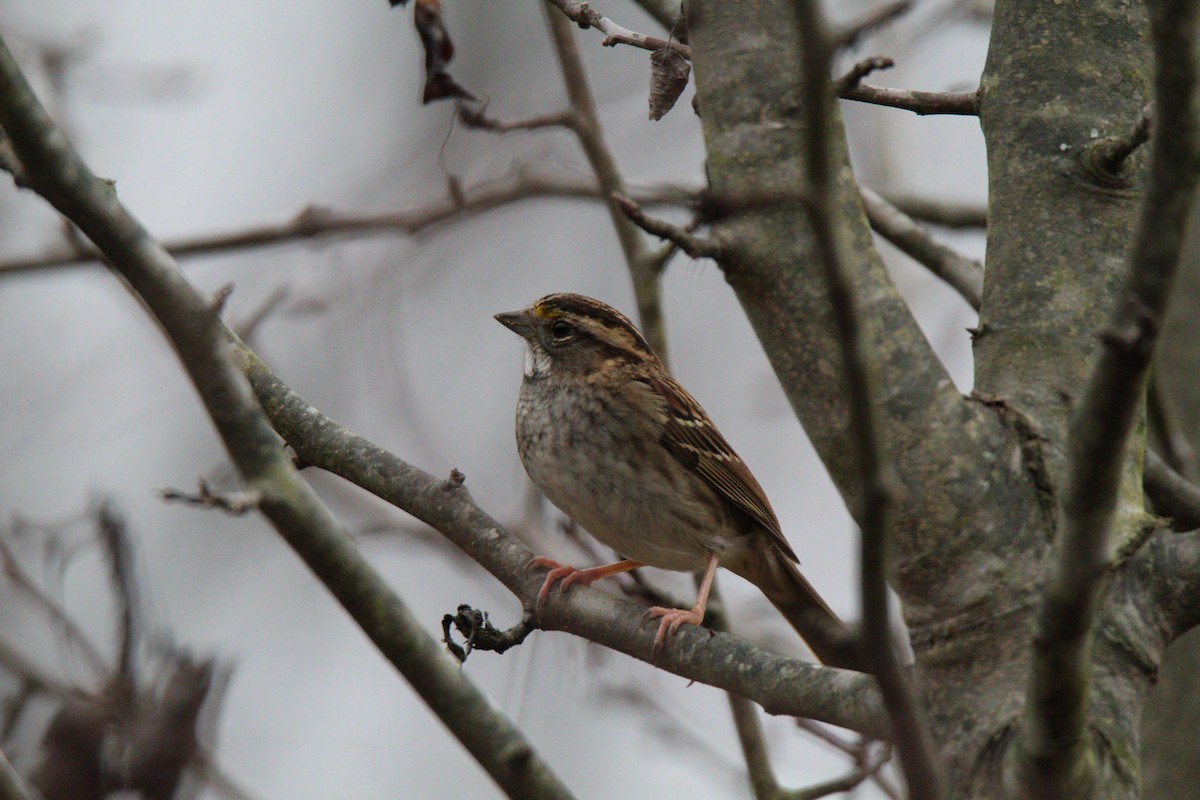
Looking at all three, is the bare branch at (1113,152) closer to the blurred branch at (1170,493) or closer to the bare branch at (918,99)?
the bare branch at (918,99)

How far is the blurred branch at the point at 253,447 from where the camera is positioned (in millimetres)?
2084

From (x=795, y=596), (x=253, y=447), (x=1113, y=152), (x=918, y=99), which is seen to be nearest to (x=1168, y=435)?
(x=795, y=596)

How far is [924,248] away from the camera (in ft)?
15.7

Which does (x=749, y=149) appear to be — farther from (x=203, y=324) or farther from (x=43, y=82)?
(x=43, y=82)

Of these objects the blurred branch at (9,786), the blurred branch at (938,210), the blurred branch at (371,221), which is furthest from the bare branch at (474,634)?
the blurred branch at (938,210)

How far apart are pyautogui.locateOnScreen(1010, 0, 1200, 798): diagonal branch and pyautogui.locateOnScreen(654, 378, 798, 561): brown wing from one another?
3.17 metres

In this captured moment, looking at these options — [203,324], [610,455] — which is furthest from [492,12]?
[203,324]

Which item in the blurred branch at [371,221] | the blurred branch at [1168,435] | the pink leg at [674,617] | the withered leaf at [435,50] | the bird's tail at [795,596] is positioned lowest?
the pink leg at [674,617]

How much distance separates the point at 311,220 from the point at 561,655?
7.60 feet

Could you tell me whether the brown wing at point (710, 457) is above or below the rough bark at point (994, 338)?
above

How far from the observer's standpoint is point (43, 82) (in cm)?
646

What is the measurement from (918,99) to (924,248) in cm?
144

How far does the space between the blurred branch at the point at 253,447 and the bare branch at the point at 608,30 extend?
1.68 metres

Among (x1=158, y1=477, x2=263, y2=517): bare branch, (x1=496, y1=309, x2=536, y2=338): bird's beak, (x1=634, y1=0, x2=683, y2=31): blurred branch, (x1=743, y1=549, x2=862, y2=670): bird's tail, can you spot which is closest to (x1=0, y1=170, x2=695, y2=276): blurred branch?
(x1=496, y1=309, x2=536, y2=338): bird's beak
